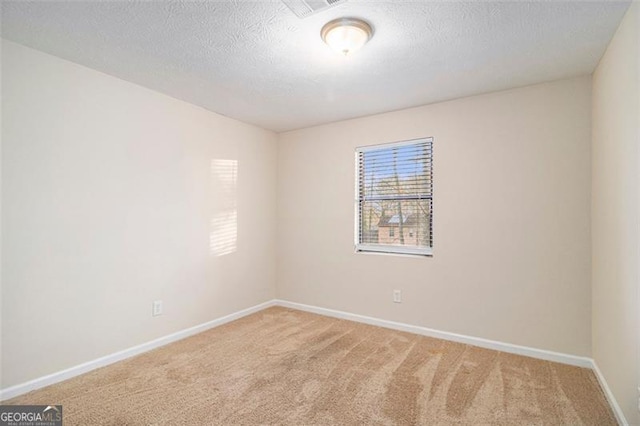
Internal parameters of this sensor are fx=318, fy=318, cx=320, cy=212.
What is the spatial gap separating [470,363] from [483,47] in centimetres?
247

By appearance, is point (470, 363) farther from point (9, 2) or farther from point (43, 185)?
point (9, 2)

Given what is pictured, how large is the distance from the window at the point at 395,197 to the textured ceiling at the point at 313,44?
2.20 ft

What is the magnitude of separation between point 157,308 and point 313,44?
2.70 m

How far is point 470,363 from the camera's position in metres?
2.67

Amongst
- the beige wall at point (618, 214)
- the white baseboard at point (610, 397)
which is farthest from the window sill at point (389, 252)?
the white baseboard at point (610, 397)

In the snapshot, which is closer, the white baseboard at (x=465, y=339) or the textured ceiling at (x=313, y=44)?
the textured ceiling at (x=313, y=44)

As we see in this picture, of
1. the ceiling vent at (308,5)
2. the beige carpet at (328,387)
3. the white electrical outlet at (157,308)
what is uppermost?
the ceiling vent at (308,5)

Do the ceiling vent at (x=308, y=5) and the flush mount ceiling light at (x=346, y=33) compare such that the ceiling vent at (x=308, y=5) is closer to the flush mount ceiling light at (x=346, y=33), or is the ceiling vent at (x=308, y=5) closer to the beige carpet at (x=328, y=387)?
the flush mount ceiling light at (x=346, y=33)

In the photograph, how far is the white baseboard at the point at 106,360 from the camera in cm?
217

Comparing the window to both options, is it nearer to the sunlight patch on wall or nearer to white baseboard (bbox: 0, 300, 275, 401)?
the sunlight patch on wall

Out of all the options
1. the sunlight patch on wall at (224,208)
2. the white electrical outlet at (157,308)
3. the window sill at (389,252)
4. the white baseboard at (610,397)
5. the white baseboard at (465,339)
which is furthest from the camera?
the sunlight patch on wall at (224,208)

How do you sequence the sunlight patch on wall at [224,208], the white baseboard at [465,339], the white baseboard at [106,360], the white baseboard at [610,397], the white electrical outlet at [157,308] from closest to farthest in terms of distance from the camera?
the white baseboard at [610,397]
the white baseboard at [106,360]
the white baseboard at [465,339]
the white electrical outlet at [157,308]
the sunlight patch on wall at [224,208]

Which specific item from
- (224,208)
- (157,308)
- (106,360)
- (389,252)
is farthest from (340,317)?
(106,360)

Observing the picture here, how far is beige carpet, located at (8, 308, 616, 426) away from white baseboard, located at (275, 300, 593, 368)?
84mm
